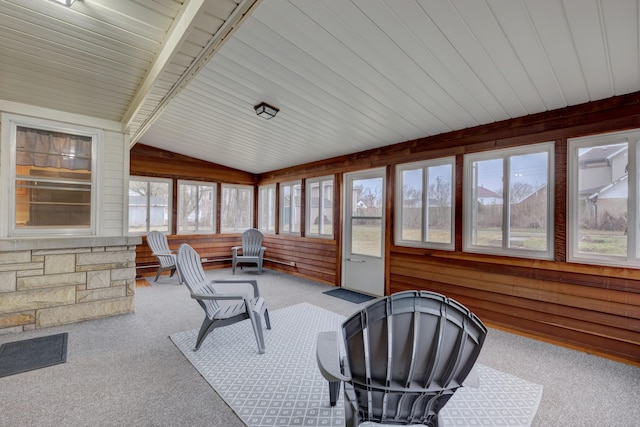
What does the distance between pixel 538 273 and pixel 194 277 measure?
3.64 m

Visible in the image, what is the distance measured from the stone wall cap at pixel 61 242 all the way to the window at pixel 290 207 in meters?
3.33

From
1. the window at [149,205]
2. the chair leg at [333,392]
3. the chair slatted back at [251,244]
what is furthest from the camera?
the chair slatted back at [251,244]

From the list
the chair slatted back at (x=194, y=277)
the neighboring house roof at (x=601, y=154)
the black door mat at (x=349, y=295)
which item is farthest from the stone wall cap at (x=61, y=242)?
the neighboring house roof at (x=601, y=154)

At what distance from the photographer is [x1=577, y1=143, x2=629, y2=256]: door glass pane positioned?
266 cm

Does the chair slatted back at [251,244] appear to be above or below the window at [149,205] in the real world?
below

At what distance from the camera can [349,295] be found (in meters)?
4.77

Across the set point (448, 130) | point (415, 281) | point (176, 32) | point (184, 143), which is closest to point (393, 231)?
point (415, 281)

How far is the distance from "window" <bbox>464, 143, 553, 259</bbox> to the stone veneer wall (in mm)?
4347

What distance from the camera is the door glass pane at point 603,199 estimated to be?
266cm

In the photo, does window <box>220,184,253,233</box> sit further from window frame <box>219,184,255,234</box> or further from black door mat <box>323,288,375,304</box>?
black door mat <box>323,288,375,304</box>

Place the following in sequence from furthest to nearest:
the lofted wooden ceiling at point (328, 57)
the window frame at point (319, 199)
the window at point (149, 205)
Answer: the window at point (149, 205)
the window frame at point (319, 199)
the lofted wooden ceiling at point (328, 57)

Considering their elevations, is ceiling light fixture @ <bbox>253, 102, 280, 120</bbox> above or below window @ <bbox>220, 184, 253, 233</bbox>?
above

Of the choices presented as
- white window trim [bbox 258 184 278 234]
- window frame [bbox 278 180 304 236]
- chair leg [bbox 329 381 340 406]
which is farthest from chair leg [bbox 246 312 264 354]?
→ white window trim [bbox 258 184 278 234]

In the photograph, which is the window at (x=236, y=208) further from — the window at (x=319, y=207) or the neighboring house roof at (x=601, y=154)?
the neighboring house roof at (x=601, y=154)
